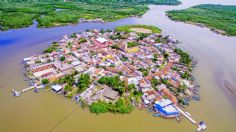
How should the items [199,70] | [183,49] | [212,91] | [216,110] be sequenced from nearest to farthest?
1. [216,110]
2. [212,91]
3. [199,70]
4. [183,49]

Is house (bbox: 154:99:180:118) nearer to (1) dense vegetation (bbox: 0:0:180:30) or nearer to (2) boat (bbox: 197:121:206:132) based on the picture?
(2) boat (bbox: 197:121:206:132)

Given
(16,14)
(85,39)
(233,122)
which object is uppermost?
(16,14)

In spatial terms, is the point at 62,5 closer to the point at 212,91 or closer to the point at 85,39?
the point at 85,39

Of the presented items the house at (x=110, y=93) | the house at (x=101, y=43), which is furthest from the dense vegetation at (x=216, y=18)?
the house at (x=110, y=93)

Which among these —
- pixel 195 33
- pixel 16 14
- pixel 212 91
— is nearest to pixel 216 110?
pixel 212 91

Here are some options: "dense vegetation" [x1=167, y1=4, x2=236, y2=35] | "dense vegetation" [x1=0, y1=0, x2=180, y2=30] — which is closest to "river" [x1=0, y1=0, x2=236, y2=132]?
"dense vegetation" [x1=0, y1=0, x2=180, y2=30]

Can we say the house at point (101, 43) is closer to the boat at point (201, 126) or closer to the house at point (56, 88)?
the house at point (56, 88)

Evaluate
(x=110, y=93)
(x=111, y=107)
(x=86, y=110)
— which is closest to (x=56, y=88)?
(x=86, y=110)
